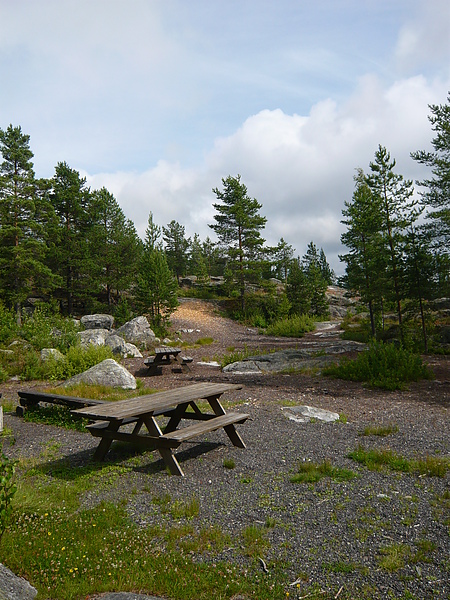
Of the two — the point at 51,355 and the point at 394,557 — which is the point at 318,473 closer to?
the point at 394,557

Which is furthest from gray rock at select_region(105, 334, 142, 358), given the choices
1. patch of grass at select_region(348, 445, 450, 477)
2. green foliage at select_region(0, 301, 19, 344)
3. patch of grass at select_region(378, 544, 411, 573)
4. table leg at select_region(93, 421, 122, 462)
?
patch of grass at select_region(378, 544, 411, 573)

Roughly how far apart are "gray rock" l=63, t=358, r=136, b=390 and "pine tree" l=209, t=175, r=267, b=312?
2259 cm

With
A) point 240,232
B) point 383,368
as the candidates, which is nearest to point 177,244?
point 240,232

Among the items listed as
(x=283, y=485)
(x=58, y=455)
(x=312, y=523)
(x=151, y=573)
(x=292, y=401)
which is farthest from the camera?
(x=292, y=401)

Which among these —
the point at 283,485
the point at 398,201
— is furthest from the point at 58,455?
the point at 398,201

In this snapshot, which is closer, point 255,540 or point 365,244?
point 255,540

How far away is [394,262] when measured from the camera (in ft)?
54.6

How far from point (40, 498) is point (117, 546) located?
1427mm

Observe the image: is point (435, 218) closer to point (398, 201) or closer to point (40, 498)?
point (398, 201)

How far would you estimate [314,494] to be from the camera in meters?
4.38

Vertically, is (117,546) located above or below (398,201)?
below

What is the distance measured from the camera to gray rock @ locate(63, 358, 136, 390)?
Answer: 10441 millimetres

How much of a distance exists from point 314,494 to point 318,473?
1.73 ft

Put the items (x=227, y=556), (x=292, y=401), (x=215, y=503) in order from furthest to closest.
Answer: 1. (x=292, y=401)
2. (x=215, y=503)
3. (x=227, y=556)
